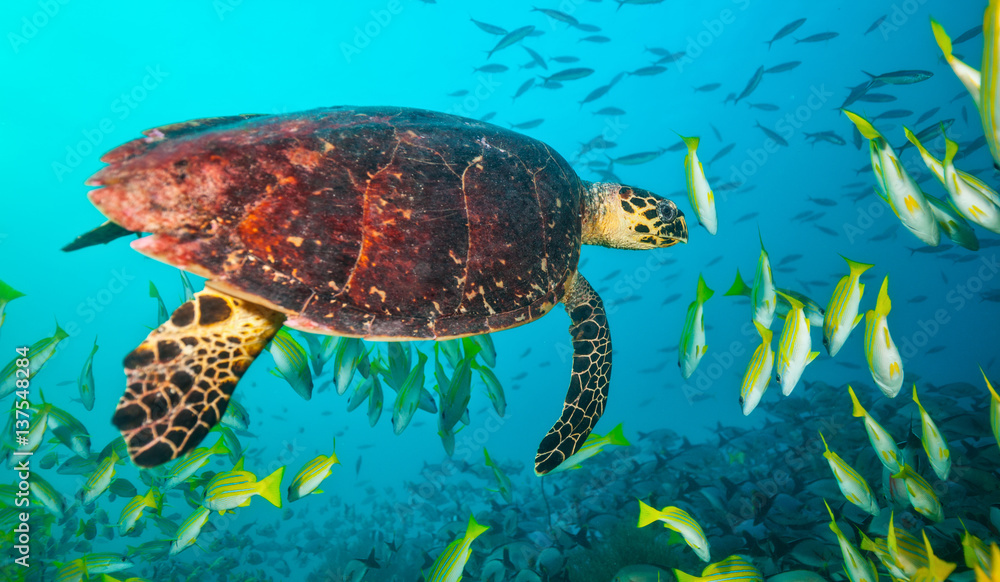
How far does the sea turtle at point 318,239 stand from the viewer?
1989mm

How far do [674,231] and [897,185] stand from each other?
158 cm

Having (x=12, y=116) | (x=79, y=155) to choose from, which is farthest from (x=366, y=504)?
(x=79, y=155)

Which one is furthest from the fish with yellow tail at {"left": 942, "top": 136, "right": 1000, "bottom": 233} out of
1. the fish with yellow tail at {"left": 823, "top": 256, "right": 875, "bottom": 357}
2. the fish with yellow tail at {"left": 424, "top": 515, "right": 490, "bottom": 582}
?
the fish with yellow tail at {"left": 424, "top": 515, "right": 490, "bottom": 582}

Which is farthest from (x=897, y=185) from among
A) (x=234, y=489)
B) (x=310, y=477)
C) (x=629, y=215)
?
(x=234, y=489)

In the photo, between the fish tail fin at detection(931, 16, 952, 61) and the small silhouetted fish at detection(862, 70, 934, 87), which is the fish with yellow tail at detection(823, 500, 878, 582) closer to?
the fish tail fin at detection(931, 16, 952, 61)

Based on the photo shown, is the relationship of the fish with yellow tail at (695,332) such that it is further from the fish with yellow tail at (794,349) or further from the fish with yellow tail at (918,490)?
the fish with yellow tail at (918,490)

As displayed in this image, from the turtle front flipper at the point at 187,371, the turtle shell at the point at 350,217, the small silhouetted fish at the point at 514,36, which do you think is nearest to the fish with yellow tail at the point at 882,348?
the turtle shell at the point at 350,217

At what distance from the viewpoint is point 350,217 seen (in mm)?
2260

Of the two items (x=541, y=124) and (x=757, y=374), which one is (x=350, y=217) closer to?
Answer: (x=757, y=374)

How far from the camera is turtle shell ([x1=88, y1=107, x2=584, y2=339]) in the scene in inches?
80.4

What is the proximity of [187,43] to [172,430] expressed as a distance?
52.7 metres

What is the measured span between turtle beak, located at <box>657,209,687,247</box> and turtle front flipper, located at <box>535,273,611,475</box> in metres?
1.01

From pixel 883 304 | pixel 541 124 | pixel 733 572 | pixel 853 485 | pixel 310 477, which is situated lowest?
pixel 733 572

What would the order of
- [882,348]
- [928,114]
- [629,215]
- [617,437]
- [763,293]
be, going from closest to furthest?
[882,348] → [763,293] → [617,437] → [629,215] → [928,114]
